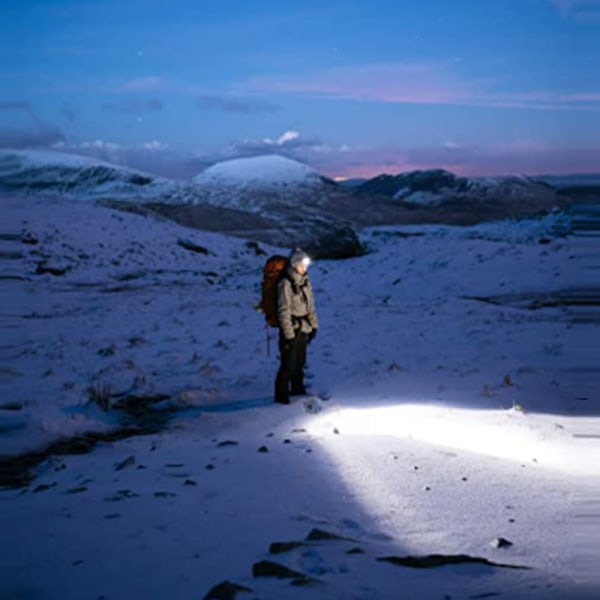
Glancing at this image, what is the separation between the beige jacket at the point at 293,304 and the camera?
916 cm

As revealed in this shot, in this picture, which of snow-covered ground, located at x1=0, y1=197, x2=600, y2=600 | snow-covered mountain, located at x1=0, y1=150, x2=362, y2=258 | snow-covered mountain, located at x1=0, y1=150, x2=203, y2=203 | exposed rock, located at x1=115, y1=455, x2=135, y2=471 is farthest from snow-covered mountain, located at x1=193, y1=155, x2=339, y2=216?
exposed rock, located at x1=115, y1=455, x2=135, y2=471

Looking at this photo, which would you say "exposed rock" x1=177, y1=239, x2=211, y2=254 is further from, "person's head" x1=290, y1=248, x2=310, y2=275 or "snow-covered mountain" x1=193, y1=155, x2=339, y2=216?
"snow-covered mountain" x1=193, y1=155, x2=339, y2=216

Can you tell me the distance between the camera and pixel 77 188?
150 m

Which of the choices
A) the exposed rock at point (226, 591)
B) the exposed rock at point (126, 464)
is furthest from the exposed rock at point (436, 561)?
the exposed rock at point (126, 464)

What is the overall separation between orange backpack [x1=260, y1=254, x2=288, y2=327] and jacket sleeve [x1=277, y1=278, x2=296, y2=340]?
0.12 m

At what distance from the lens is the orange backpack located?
30.4 ft

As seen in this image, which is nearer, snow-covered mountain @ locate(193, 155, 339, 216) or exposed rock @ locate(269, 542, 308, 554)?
exposed rock @ locate(269, 542, 308, 554)

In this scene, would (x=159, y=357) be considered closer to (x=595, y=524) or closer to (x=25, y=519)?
(x=25, y=519)

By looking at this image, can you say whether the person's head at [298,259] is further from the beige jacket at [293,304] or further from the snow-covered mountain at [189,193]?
the snow-covered mountain at [189,193]

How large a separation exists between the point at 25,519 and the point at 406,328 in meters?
11.5

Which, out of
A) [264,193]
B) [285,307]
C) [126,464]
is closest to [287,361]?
[285,307]

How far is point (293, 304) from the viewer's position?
930 cm

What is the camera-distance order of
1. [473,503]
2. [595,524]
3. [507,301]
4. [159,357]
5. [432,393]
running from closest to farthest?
[595,524] < [473,503] < [432,393] < [159,357] < [507,301]

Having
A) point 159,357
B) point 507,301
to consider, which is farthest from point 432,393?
point 507,301
